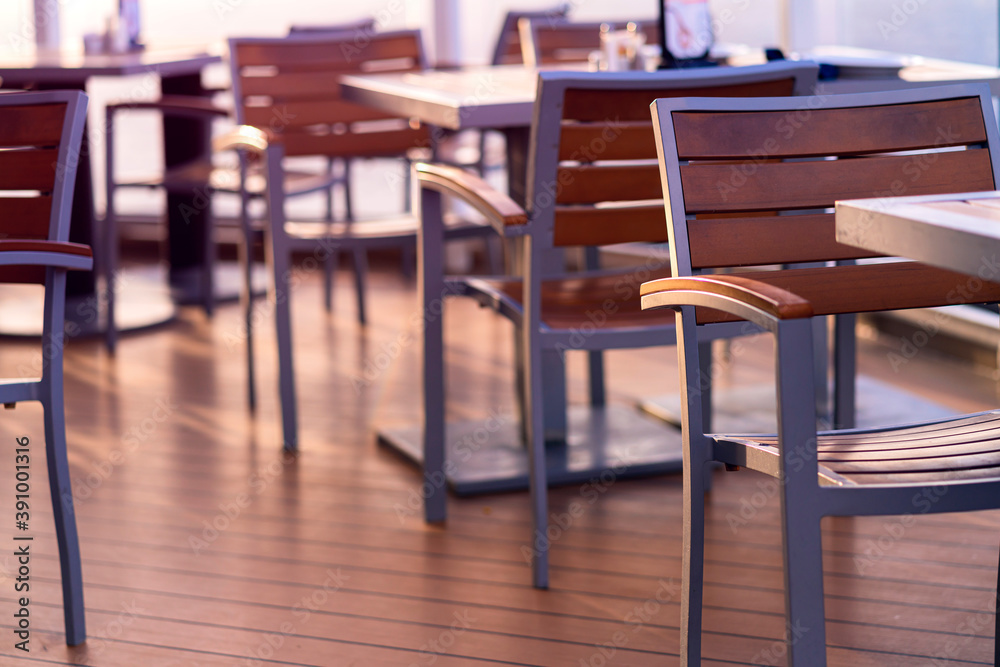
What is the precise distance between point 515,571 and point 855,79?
1268 mm

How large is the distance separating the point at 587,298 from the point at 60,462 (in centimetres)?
102

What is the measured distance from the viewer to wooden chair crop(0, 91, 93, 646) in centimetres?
182

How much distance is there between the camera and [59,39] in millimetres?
5496

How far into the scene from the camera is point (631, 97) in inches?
81.7

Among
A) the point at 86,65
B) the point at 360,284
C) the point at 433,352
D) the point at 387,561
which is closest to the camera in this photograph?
the point at 387,561

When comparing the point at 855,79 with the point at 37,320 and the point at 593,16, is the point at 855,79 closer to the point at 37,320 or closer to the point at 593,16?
the point at 593,16

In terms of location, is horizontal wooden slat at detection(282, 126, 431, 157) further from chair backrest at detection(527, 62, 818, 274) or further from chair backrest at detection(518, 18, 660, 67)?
chair backrest at detection(527, 62, 818, 274)

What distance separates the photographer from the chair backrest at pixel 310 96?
10.8 feet

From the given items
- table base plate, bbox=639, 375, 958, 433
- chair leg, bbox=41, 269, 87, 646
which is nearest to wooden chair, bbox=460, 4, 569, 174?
table base plate, bbox=639, 375, 958, 433

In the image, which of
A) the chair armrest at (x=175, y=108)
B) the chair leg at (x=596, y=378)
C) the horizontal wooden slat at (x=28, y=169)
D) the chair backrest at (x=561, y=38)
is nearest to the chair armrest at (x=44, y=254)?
the horizontal wooden slat at (x=28, y=169)

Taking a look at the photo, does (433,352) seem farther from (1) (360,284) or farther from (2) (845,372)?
(1) (360,284)

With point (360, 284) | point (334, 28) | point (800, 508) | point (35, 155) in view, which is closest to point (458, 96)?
point (35, 155)

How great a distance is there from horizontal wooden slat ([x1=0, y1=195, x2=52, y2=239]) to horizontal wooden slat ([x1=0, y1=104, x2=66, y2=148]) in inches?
3.6

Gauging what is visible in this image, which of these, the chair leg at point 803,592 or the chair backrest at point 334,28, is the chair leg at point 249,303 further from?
the chair leg at point 803,592
